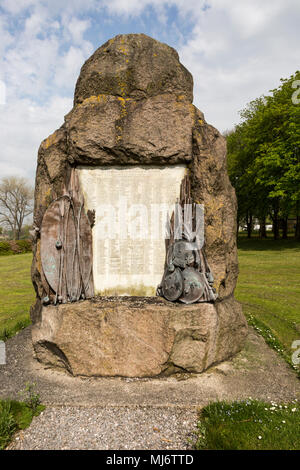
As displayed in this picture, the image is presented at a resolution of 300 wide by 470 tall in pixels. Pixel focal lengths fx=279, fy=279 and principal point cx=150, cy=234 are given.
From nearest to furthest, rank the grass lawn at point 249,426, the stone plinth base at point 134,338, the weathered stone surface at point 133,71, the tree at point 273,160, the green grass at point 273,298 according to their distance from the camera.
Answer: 1. the grass lawn at point 249,426
2. the stone plinth base at point 134,338
3. the weathered stone surface at point 133,71
4. the green grass at point 273,298
5. the tree at point 273,160

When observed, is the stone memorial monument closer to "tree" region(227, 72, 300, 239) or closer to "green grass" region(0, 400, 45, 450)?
"green grass" region(0, 400, 45, 450)

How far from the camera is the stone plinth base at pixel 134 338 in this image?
3.88 metres

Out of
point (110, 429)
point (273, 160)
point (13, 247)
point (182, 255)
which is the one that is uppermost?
point (273, 160)

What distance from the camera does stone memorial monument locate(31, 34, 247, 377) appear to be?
3955 mm

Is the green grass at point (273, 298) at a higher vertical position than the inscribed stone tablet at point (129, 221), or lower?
lower

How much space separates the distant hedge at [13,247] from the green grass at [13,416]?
2083cm

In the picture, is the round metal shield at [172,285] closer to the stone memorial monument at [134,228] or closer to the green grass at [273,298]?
the stone memorial monument at [134,228]

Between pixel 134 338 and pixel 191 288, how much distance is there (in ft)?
3.51

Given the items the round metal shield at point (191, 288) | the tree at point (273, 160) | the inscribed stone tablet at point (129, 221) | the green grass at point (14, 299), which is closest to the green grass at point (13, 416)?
Result: the inscribed stone tablet at point (129, 221)

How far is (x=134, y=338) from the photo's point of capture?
3928mm

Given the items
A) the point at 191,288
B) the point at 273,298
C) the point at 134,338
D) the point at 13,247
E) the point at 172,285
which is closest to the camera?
the point at 134,338

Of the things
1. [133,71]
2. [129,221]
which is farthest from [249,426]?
[133,71]

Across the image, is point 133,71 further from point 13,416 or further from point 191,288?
point 13,416
